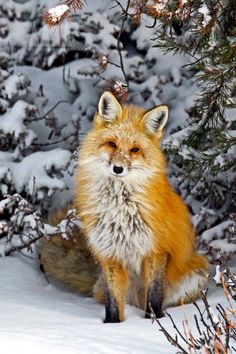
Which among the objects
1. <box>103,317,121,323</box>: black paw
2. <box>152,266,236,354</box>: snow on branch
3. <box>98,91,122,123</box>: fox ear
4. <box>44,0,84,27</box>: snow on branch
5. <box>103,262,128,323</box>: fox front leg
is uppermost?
<box>44,0,84,27</box>: snow on branch

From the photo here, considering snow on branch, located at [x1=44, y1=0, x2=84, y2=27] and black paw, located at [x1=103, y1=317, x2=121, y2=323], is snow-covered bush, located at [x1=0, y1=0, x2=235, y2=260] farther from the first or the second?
snow on branch, located at [x1=44, y1=0, x2=84, y2=27]

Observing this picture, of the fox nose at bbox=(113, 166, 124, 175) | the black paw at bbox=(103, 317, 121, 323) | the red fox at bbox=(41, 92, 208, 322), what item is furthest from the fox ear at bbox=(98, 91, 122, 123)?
the black paw at bbox=(103, 317, 121, 323)

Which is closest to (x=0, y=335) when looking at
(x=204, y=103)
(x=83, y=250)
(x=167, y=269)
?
(x=167, y=269)

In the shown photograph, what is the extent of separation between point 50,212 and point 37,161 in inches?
33.0

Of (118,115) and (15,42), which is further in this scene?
(15,42)

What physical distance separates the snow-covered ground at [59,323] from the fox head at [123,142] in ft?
4.04

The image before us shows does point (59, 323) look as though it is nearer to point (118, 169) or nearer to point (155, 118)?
point (118, 169)

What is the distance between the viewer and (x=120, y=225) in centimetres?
→ 593

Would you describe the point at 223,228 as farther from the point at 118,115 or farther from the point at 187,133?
the point at 118,115

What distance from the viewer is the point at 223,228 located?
24.1ft

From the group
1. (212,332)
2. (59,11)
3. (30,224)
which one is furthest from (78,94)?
(212,332)

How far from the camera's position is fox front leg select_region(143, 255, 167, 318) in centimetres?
596

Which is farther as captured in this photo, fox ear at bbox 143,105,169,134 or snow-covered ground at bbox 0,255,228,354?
fox ear at bbox 143,105,169,134

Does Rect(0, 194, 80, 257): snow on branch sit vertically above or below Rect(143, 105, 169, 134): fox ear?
below
